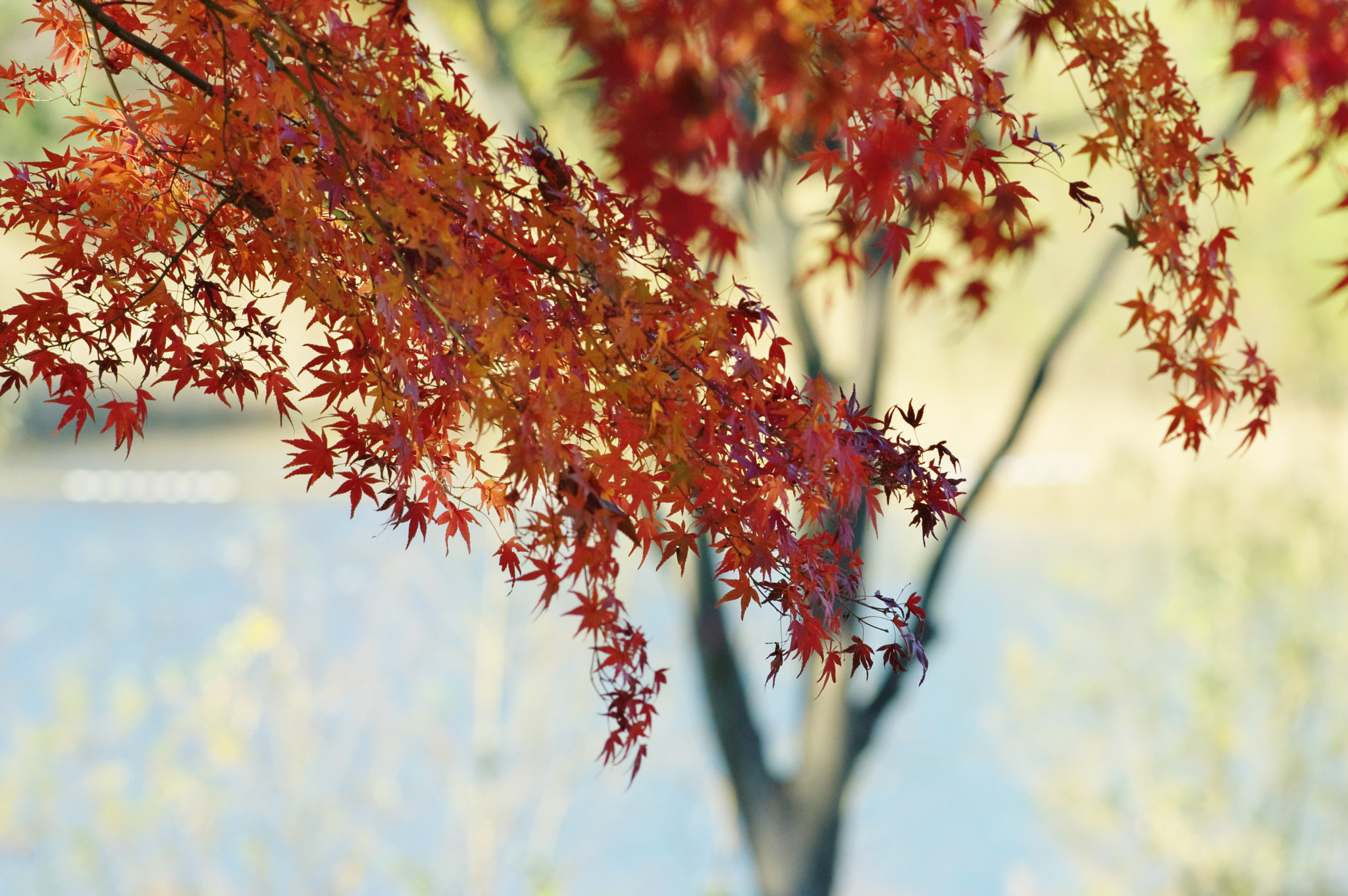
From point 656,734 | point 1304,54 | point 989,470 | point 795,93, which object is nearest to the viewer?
point 795,93

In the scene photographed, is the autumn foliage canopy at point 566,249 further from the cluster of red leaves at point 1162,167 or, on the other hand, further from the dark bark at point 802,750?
the dark bark at point 802,750

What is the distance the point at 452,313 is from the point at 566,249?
0.17 meters

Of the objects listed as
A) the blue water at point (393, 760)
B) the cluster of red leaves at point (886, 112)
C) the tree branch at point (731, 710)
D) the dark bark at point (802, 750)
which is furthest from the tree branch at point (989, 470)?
the blue water at point (393, 760)

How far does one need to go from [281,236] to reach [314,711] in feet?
11.7

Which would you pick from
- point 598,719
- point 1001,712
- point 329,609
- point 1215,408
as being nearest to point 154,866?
point 329,609

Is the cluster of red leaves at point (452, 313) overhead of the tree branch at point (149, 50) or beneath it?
beneath

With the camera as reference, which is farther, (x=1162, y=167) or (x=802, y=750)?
(x=802, y=750)

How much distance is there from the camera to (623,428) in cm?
112

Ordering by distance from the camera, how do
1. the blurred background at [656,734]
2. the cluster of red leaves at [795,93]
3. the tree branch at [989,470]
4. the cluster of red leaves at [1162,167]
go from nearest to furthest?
1. the cluster of red leaves at [795,93]
2. the cluster of red leaves at [1162,167]
3. the tree branch at [989,470]
4. the blurred background at [656,734]

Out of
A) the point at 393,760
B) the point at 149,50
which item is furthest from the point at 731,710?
the point at 393,760

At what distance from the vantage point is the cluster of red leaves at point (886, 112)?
821mm

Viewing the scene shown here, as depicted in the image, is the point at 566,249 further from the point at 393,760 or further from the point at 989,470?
the point at 393,760

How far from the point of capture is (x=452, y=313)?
1.04 meters

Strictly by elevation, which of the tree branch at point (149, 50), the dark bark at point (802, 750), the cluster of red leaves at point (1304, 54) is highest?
the cluster of red leaves at point (1304, 54)
